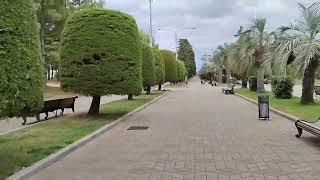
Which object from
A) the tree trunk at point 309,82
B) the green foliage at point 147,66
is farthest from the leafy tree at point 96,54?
the green foliage at point 147,66

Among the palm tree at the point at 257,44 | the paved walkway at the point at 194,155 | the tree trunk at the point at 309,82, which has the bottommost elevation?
the paved walkway at the point at 194,155

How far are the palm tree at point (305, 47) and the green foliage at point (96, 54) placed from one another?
8.35m

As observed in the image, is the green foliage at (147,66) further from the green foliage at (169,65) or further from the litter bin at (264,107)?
the green foliage at (169,65)

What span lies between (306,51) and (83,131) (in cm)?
1264

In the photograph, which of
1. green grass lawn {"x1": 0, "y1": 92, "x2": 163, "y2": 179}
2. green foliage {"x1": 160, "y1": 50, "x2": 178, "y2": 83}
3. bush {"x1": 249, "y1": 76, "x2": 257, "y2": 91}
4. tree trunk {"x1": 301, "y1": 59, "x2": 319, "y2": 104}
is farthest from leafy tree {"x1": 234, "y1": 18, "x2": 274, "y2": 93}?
green grass lawn {"x1": 0, "y1": 92, "x2": 163, "y2": 179}

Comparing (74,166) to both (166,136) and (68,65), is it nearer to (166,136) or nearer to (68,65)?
(166,136)

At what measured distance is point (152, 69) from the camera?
131 ft

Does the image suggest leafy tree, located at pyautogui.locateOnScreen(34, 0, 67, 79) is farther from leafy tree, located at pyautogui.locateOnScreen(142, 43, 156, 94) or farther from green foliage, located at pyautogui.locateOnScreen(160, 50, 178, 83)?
green foliage, located at pyautogui.locateOnScreen(160, 50, 178, 83)

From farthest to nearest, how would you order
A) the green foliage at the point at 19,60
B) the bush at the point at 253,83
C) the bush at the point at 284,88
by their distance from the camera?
the bush at the point at 253,83 → the bush at the point at 284,88 → the green foliage at the point at 19,60

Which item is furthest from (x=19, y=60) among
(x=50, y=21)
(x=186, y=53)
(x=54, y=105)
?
(x=186, y=53)

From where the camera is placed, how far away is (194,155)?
1150 cm

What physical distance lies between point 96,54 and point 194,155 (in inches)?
384

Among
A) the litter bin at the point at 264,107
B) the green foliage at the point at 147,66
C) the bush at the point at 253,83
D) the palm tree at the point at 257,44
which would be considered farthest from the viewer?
the bush at the point at 253,83

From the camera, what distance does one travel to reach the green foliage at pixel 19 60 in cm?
919
